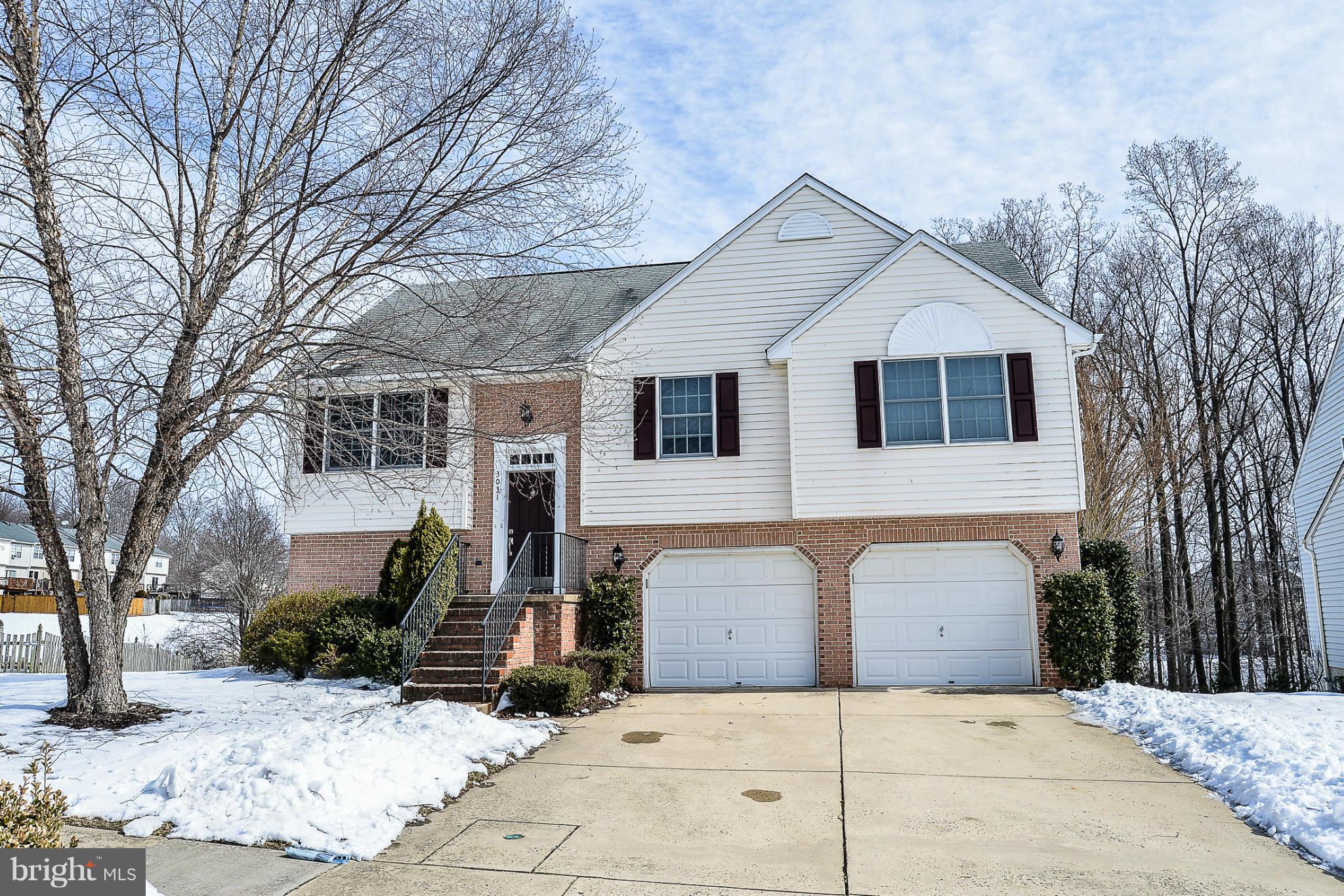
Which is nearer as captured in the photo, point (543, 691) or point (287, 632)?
point (543, 691)

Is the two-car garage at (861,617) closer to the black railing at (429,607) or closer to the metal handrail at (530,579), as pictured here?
the metal handrail at (530,579)

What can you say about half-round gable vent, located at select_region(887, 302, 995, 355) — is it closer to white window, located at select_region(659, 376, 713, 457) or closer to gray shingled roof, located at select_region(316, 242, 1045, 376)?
white window, located at select_region(659, 376, 713, 457)

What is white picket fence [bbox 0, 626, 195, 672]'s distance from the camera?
52.1 feet

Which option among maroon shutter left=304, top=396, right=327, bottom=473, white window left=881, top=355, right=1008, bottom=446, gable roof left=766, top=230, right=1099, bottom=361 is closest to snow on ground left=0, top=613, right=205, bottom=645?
maroon shutter left=304, top=396, right=327, bottom=473

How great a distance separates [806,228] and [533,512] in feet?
22.5

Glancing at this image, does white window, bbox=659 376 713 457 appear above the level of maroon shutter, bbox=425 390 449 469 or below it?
above

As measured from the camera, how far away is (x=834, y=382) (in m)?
14.0

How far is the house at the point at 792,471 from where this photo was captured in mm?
13508

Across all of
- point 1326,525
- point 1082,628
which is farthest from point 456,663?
point 1326,525

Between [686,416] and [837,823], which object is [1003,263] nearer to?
[686,416]

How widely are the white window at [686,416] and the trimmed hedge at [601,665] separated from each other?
3.48 metres

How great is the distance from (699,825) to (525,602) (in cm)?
690

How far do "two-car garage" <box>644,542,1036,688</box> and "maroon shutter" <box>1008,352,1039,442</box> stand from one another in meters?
1.82

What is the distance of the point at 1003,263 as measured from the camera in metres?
16.3
